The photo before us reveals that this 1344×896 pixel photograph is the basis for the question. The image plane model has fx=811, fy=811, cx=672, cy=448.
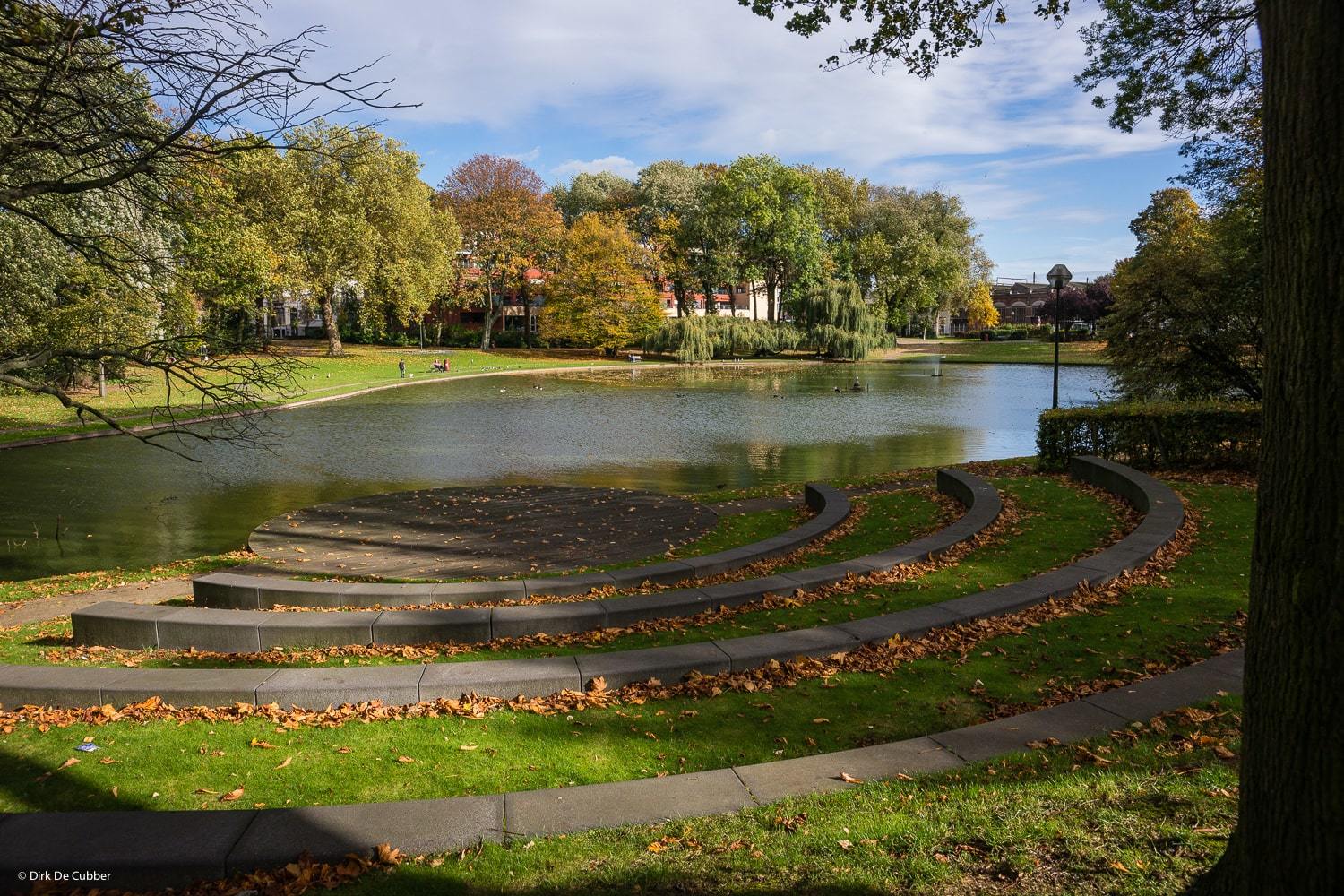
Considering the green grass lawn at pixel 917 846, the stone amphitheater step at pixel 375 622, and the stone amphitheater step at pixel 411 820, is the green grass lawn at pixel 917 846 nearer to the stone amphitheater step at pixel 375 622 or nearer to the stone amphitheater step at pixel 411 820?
the stone amphitheater step at pixel 411 820

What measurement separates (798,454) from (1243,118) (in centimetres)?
1239

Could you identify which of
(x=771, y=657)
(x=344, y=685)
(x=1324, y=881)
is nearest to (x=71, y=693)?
(x=344, y=685)

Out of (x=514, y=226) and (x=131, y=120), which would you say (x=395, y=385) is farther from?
(x=131, y=120)

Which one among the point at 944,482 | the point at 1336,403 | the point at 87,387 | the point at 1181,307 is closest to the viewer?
the point at 1336,403

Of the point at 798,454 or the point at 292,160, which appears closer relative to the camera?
the point at 798,454

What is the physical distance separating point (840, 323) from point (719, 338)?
30.4 ft

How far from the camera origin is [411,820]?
11.8 ft

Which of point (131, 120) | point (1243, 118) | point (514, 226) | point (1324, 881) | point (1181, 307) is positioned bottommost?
point (1324, 881)

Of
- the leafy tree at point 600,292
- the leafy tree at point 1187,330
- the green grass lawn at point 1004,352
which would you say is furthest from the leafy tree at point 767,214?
the leafy tree at point 1187,330

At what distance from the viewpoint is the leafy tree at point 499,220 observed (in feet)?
207

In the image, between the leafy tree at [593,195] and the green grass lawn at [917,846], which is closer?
the green grass lawn at [917,846]

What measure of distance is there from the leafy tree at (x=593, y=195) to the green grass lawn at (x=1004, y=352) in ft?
92.3

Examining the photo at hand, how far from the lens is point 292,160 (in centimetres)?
4766

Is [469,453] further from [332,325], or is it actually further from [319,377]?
[332,325]
